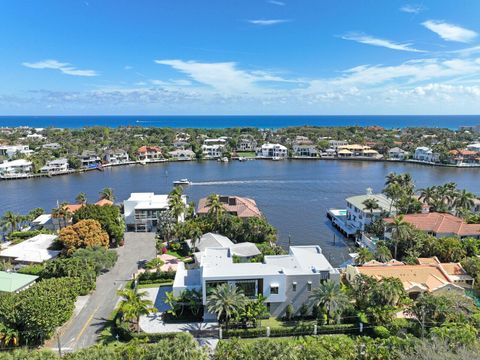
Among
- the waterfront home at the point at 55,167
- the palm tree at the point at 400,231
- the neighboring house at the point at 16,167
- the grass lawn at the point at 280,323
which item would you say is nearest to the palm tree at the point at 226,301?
the grass lawn at the point at 280,323

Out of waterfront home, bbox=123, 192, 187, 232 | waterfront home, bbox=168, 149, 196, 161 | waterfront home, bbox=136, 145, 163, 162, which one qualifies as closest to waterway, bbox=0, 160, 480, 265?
waterfront home, bbox=168, 149, 196, 161

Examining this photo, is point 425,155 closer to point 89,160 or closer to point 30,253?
point 89,160

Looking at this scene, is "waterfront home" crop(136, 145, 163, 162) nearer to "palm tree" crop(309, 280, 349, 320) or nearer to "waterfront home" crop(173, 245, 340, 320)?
"waterfront home" crop(173, 245, 340, 320)

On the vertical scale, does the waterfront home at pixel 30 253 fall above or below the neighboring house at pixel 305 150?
below

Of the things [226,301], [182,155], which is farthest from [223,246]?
[182,155]

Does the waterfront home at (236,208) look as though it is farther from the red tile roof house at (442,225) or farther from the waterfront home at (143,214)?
the red tile roof house at (442,225)

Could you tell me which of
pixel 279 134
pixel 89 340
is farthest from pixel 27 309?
pixel 279 134

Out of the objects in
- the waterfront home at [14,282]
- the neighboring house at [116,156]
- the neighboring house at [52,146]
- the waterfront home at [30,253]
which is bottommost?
the waterfront home at [30,253]
